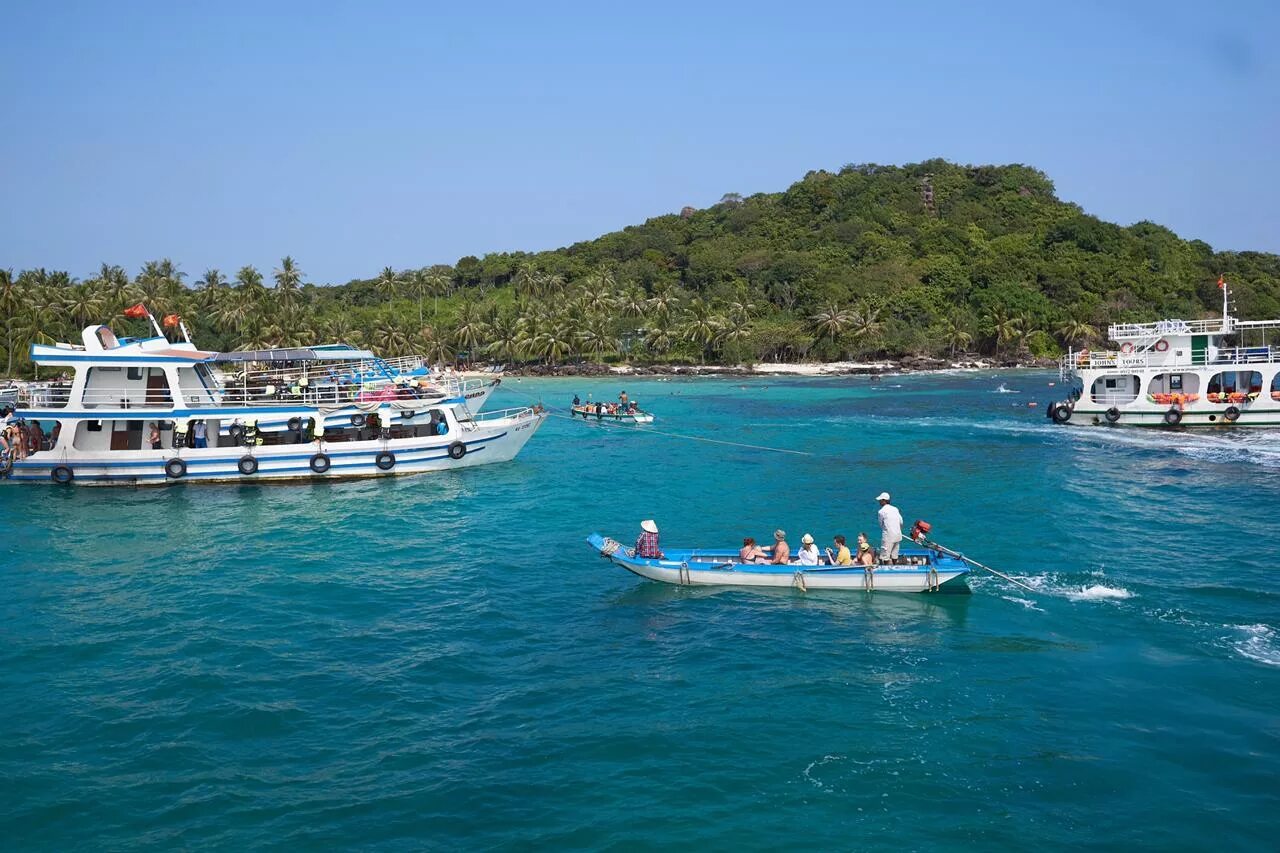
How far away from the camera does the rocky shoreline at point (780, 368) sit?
12319 centimetres

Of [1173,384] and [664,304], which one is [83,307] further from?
[1173,384]

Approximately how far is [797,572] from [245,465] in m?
26.1

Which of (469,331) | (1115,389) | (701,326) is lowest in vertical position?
(1115,389)

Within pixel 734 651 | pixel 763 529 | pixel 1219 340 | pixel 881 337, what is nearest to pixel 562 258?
pixel 881 337

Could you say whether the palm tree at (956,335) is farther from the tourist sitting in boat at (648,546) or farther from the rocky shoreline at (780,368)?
the tourist sitting in boat at (648,546)

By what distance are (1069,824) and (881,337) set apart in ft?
406

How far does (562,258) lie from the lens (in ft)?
583

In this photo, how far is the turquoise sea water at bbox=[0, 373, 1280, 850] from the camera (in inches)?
546

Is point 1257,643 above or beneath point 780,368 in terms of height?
beneath

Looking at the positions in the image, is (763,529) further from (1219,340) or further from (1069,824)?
(1219,340)

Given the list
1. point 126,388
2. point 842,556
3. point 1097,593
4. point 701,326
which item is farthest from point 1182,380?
point 701,326

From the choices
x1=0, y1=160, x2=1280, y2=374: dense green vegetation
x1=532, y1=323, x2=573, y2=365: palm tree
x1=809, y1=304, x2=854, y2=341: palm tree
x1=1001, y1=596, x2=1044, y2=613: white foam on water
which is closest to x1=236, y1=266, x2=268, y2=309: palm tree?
x1=0, y1=160, x2=1280, y2=374: dense green vegetation

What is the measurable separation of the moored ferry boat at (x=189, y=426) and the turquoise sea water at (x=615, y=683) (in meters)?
3.17

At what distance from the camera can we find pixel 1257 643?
20047 mm
